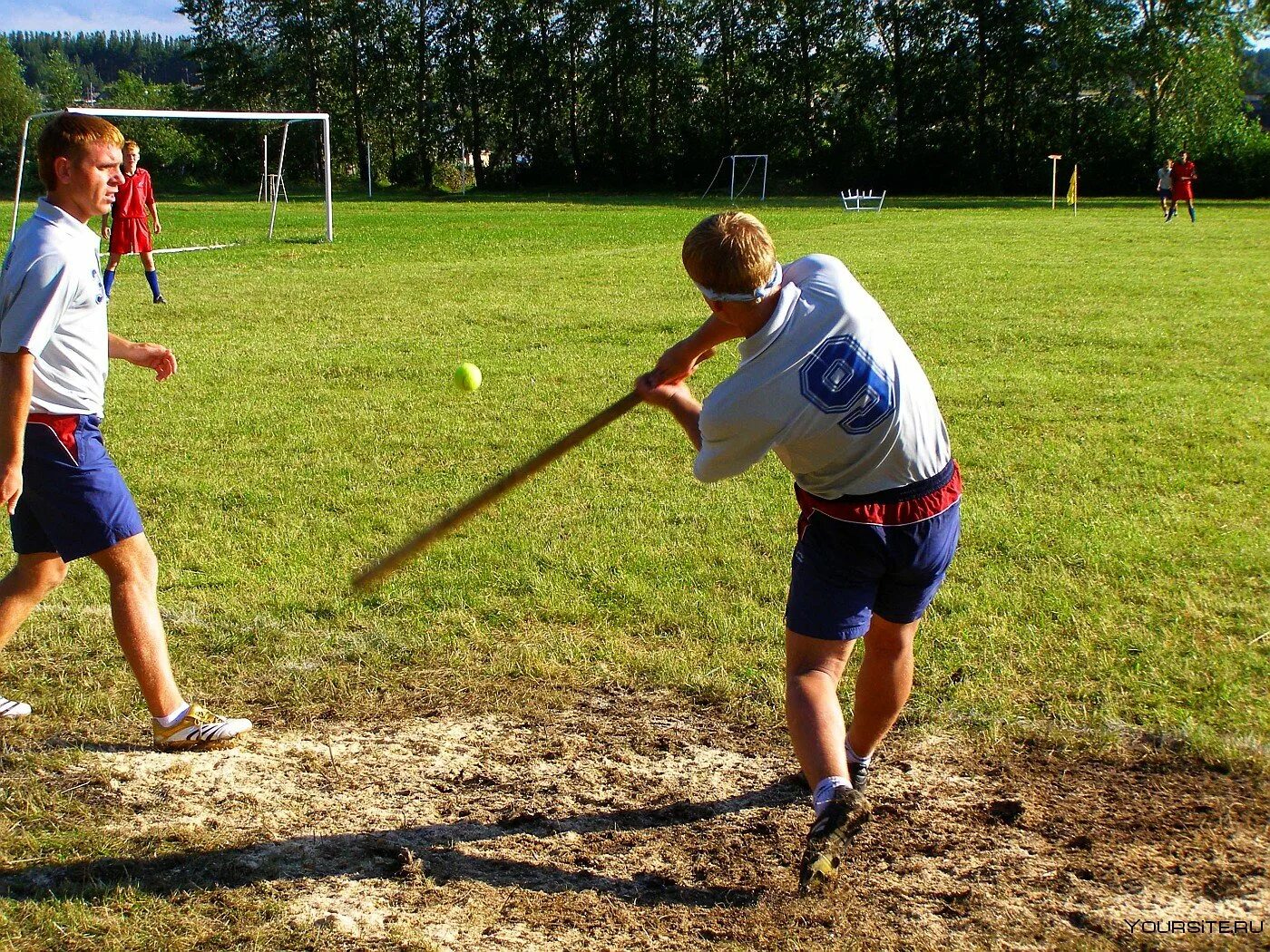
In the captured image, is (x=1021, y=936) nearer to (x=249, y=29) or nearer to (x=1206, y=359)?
(x=1206, y=359)

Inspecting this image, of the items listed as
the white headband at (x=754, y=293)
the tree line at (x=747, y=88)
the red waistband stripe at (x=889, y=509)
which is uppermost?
the tree line at (x=747, y=88)

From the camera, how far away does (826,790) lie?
10.00 ft

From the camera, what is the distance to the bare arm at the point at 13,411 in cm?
340

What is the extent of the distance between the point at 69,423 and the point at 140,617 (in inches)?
25.7

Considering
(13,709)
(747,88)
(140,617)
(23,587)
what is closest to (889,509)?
(140,617)

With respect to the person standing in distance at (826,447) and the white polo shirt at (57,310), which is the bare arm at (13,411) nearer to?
the white polo shirt at (57,310)

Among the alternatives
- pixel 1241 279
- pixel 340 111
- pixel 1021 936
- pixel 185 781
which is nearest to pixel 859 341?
pixel 1021 936

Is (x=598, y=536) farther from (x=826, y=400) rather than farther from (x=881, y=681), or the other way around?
(x=826, y=400)

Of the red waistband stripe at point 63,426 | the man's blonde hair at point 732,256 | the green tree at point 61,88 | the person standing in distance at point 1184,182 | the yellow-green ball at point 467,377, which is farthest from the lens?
the green tree at point 61,88

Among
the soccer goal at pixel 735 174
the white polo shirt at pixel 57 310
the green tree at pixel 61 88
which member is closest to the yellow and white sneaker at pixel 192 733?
the white polo shirt at pixel 57 310

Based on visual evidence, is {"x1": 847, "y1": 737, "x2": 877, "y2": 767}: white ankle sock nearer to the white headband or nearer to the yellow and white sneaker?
the white headband

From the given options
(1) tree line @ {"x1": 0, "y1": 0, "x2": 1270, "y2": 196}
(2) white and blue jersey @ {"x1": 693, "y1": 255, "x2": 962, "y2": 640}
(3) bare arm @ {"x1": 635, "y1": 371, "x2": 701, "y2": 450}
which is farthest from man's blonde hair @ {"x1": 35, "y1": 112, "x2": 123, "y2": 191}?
(1) tree line @ {"x1": 0, "y1": 0, "x2": 1270, "y2": 196}

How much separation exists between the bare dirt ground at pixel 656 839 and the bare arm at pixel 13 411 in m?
1.03

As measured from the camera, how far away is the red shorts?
47.0 feet
